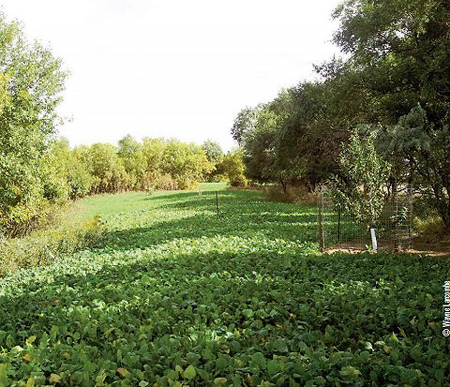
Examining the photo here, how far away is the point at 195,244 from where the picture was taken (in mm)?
11180

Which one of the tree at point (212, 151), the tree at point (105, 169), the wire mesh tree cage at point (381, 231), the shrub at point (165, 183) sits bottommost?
the wire mesh tree cage at point (381, 231)

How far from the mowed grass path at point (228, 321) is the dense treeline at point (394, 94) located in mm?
4413

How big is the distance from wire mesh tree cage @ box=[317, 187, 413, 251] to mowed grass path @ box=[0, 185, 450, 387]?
2.53m

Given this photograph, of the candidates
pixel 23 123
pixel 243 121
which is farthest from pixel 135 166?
pixel 23 123

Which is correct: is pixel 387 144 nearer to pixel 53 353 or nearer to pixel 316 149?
pixel 316 149

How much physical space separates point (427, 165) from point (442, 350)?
9307 mm

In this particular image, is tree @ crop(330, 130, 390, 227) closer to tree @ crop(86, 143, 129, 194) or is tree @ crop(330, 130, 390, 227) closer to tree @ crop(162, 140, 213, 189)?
tree @ crop(86, 143, 129, 194)

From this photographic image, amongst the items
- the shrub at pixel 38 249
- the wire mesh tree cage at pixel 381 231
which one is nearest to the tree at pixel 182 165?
the shrub at pixel 38 249

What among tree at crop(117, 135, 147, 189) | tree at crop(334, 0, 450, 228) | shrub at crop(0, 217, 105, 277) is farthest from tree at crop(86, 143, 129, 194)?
tree at crop(334, 0, 450, 228)

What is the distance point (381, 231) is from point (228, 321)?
1023cm

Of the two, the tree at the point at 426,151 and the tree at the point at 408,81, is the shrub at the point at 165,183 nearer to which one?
the tree at the point at 408,81

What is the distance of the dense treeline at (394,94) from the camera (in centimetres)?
1059

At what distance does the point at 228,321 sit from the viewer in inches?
196

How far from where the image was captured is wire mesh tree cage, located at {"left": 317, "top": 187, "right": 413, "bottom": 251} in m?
11.0
